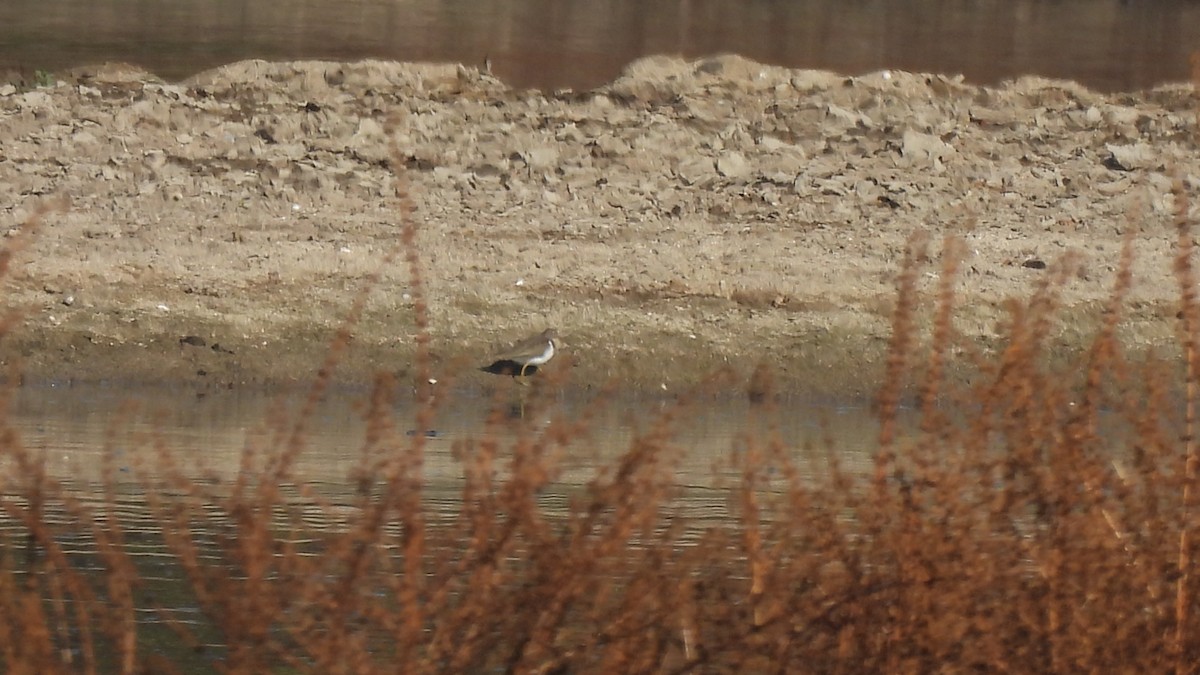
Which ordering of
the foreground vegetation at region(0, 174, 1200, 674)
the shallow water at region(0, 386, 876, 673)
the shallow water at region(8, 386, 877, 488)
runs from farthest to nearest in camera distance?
1. the shallow water at region(8, 386, 877, 488)
2. the shallow water at region(0, 386, 876, 673)
3. the foreground vegetation at region(0, 174, 1200, 674)

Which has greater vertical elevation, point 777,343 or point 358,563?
point 358,563

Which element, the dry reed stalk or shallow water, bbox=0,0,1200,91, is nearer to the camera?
the dry reed stalk

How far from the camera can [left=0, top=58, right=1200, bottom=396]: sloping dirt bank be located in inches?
555

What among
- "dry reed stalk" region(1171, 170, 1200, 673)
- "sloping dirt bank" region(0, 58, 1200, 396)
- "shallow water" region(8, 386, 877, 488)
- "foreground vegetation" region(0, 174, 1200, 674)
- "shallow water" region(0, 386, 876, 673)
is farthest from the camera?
"sloping dirt bank" region(0, 58, 1200, 396)

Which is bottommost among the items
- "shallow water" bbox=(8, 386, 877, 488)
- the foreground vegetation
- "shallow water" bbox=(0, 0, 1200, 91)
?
"shallow water" bbox=(8, 386, 877, 488)

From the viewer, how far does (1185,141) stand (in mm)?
19688

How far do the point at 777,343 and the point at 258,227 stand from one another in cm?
415

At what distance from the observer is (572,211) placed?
16938mm

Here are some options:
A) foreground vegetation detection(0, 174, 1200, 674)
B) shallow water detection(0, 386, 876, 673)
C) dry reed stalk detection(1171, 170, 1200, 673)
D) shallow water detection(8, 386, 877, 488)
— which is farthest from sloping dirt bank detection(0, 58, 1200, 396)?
dry reed stalk detection(1171, 170, 1200, 673)

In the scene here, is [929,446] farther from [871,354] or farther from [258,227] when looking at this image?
[258,227]

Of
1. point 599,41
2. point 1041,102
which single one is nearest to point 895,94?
point 1041,102

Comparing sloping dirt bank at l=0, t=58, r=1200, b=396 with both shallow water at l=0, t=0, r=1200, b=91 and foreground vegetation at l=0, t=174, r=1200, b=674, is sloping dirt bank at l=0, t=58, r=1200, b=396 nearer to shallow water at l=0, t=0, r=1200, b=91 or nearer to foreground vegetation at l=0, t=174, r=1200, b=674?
shallow water at l=0, t=0, r=1200, b=91

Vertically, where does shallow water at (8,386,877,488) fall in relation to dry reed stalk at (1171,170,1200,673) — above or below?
below

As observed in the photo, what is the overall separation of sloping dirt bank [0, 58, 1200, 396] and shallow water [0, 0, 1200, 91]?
0.57 m
